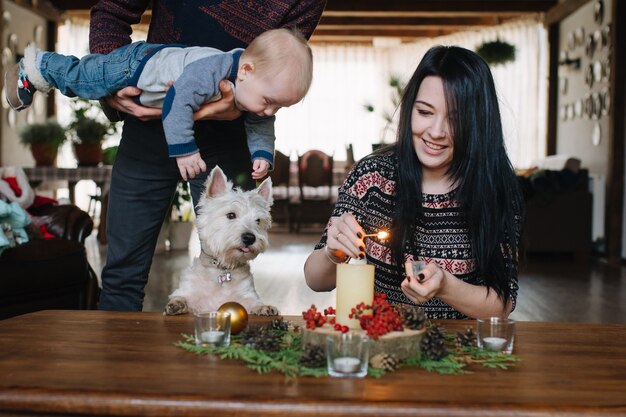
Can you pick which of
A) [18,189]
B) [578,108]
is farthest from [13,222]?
[578,108]

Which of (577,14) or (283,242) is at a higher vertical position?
(577,14)

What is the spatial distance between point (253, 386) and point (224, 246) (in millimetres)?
999

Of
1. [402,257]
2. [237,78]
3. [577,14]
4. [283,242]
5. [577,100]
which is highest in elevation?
[577,14]

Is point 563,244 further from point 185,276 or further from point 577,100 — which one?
point 185,276

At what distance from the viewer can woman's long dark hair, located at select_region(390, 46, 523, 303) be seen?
172cm

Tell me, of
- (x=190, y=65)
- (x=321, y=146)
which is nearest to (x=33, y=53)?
(x=190, y=65)

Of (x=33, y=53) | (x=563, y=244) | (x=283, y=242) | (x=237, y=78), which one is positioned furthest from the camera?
(x=283, y=242)

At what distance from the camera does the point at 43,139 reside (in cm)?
732

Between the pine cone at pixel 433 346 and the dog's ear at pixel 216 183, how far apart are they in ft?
2.98

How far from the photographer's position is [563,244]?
697cm

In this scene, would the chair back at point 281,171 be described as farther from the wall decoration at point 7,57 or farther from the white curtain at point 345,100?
the wall decoration at point 7,57

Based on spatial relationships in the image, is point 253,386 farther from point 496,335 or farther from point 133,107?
point 133,107

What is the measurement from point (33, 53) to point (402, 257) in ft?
4.04

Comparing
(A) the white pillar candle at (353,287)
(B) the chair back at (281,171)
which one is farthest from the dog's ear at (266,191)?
(B) the chair back at (281,171)
